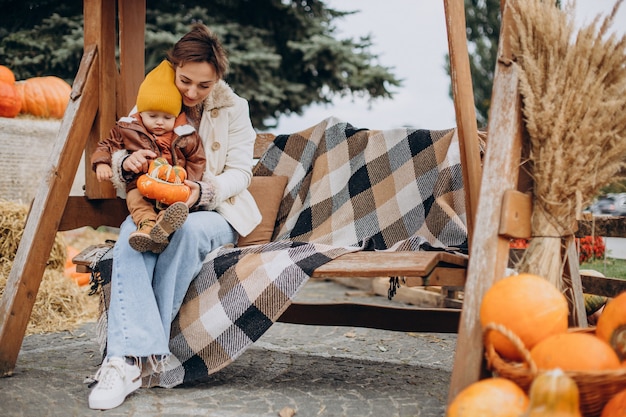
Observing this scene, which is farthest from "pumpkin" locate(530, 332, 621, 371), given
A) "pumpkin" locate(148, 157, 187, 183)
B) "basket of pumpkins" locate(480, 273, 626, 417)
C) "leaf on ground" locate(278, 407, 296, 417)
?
"pumpkin" locate(148, 157, 187, 183)

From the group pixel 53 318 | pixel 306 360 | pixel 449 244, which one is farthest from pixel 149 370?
pixel 53 318

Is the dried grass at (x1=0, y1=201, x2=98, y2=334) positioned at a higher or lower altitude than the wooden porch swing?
lower

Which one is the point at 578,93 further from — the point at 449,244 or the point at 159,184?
the point at 159,184

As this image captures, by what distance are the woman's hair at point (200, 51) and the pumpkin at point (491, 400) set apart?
1.84 metres

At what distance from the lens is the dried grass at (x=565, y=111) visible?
6.62 ft

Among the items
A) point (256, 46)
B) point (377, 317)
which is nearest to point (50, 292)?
point (377, 317)

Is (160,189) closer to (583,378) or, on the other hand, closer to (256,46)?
(583,378)

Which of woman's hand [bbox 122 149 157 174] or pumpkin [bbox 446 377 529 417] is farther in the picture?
woman's hand [bbox 122 149 157 174]

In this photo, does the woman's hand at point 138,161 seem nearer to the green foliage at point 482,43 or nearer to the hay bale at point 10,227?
the hay bale at point 10,227

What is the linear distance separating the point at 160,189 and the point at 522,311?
1.49 metres

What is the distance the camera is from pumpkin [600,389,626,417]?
1.66 metres

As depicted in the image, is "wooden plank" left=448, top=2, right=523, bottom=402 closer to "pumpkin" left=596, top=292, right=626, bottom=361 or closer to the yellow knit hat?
"pumpkin" left=596, top=292, right=626, bottom=361

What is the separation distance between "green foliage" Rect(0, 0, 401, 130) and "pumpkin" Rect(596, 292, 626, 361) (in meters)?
6.94

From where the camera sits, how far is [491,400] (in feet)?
5.42
